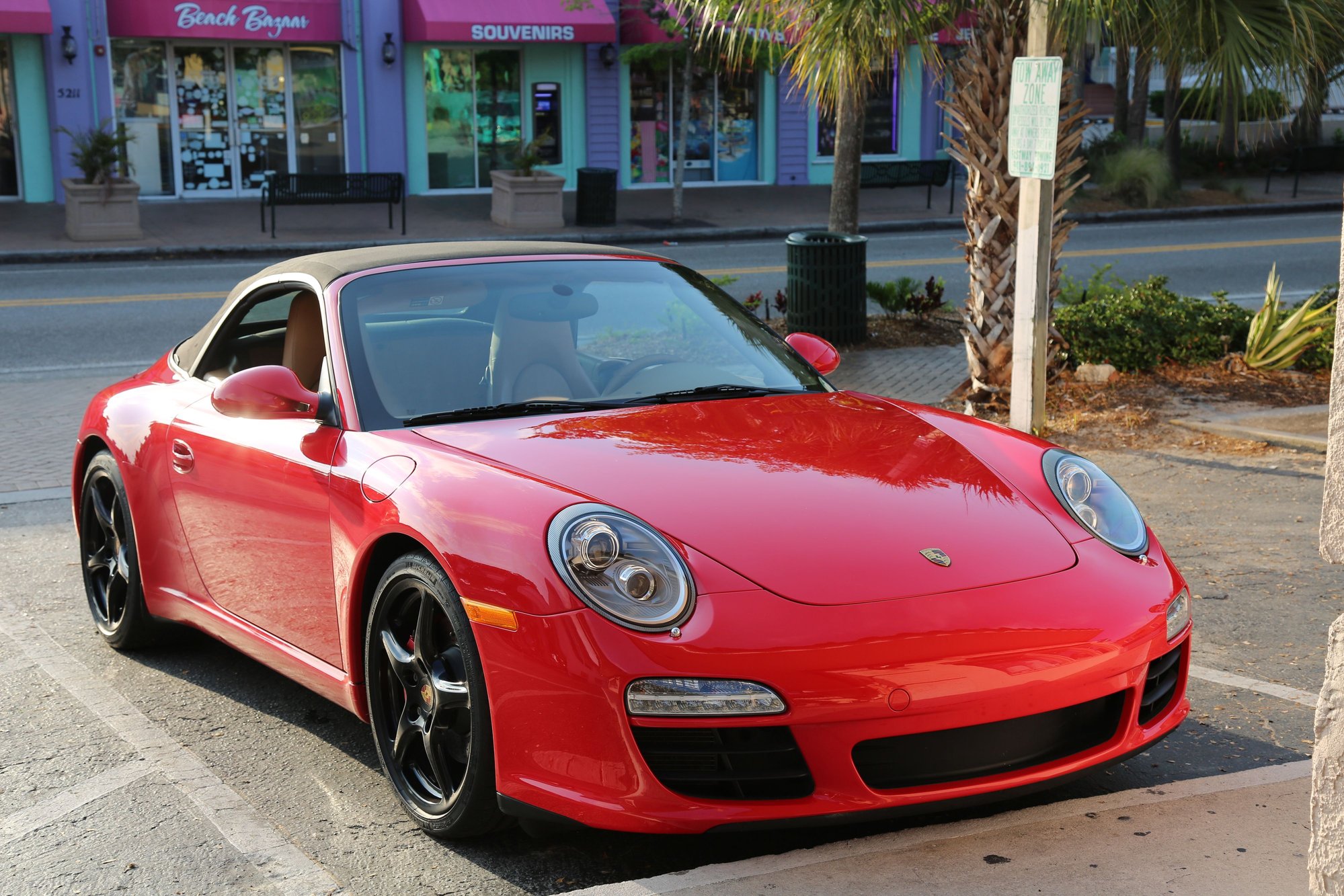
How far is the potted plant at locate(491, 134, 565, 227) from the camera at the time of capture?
2383 centimetres

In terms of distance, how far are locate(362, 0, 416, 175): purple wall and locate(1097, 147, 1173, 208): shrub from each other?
44.7ft

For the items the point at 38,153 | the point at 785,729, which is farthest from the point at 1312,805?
the point at 38,153

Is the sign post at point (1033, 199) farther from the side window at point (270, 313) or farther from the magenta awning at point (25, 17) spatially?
the magenta awning at point (25, 17)

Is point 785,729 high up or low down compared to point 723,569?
down

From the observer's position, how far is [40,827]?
3846 millimetres

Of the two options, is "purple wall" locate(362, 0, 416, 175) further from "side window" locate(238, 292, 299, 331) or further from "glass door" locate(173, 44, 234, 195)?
"side window" locate(238, 292, 299, 331)

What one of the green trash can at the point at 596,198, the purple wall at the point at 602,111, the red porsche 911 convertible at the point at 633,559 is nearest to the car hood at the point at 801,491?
the red porsche 911 convertible at the point at 633,559

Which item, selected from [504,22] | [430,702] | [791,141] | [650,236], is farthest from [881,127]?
[430,702]

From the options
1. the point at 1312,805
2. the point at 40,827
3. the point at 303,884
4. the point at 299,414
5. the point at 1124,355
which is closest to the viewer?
the point at 1312,805

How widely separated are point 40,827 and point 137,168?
2525cm

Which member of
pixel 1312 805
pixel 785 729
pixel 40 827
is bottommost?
pixel 40 827

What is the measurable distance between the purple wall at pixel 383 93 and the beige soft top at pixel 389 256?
2379cm

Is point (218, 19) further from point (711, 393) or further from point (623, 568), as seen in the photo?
point (623, 568)

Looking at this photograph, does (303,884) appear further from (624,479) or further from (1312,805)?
(1312,805)
